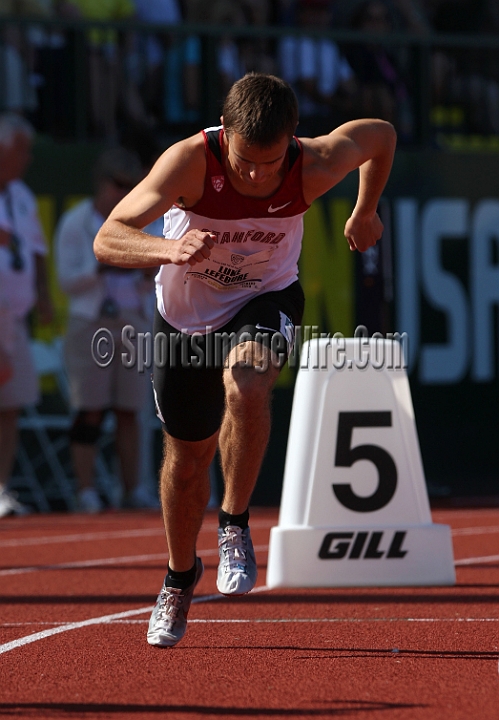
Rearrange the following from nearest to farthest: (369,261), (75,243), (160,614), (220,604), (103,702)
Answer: (103,702)
(160,614)
(220,604)
(75,243)
(369,261)

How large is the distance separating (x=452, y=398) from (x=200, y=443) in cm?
783

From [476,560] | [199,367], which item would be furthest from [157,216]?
[476,560]

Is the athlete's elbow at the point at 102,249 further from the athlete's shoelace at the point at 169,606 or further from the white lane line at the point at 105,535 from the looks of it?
the white lane line at the point at 105,535

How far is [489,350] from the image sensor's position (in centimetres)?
1279

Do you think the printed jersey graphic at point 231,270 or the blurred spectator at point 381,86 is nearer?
the printed jersey graphic at point 231,270

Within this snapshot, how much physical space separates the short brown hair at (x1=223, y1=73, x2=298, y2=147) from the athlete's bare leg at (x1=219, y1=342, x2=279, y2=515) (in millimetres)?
804

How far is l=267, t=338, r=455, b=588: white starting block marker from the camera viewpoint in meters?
6.82

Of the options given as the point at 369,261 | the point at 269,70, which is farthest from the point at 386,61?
the point at 369,261

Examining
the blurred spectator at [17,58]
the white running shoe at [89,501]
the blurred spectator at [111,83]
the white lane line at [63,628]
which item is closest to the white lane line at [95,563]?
the white lane line at [63,628]

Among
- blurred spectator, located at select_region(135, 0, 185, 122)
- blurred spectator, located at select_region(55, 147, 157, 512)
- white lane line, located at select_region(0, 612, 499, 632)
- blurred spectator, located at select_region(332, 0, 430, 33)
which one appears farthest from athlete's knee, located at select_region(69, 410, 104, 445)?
blurred spectator, located at select_region(332, 0, 430, 33)

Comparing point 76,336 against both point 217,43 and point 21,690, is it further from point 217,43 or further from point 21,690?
point 21,690

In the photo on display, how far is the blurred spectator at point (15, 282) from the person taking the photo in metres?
10.4

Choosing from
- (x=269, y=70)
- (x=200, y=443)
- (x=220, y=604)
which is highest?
(x=269, y=70)

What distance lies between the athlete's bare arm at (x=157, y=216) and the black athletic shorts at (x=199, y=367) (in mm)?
554
